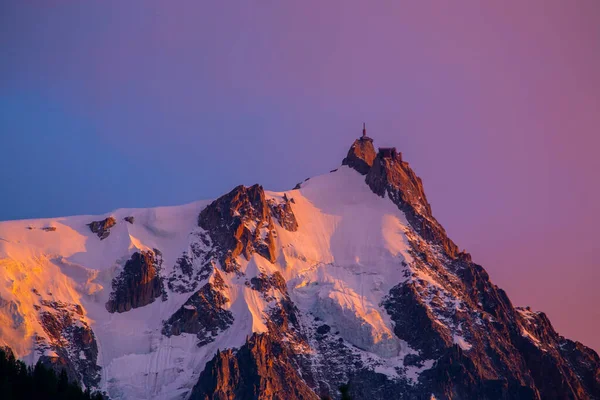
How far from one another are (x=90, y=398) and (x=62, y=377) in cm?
488

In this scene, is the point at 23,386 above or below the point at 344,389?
above

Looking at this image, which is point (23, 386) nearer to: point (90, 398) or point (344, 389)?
point (90, 398)

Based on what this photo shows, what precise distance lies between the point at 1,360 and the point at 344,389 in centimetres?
7335

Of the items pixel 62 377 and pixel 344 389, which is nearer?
pixel 344 389

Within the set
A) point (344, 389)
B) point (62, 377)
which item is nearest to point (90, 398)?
point (62, 377)

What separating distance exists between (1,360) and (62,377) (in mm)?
8004

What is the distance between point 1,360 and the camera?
656 ft

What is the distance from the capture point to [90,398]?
196 m

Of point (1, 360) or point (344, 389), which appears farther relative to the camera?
point (1, 360)

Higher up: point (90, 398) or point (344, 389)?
point (90, 398)

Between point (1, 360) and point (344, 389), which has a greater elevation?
point (1, 360)

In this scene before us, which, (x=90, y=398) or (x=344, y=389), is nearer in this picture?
(x=344, y=389)

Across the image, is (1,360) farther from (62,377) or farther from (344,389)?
(344,389)

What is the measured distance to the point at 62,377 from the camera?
651ft
